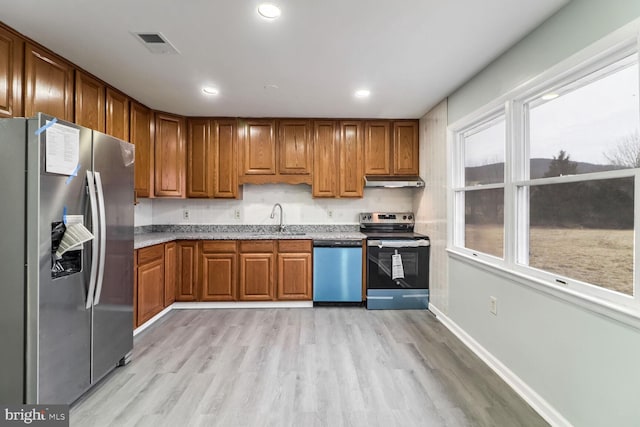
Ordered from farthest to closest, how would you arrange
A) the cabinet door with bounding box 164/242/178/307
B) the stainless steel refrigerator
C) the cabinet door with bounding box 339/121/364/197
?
the cabinet door with bounding box 339/121/364/197 → the cabinet door with bounding box 164/242/178/307 → the stainless steel refrigerator

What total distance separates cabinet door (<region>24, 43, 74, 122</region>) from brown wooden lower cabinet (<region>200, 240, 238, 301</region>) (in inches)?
73.9

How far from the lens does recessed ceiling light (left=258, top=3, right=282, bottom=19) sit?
1.75 m

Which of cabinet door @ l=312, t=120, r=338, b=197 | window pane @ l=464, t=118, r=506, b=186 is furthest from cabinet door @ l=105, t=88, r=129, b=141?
window pane @ l=464, t=118, r=506, b=186

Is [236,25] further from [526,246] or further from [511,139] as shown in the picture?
[526,246]

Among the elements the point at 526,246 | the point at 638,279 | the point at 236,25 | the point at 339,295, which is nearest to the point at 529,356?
the point at 526,246

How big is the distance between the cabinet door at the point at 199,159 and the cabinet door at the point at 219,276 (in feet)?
2.77

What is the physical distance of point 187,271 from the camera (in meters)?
3.72

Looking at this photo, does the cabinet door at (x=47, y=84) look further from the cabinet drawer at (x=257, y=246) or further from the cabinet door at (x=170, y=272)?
the cabinet drawer at (x=257, y=246)

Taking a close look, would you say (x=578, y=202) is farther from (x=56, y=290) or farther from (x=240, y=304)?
(x=240, y=304)

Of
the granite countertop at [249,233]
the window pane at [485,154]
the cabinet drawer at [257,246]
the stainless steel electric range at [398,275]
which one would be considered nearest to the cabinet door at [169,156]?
the granite countertop at [249,233]

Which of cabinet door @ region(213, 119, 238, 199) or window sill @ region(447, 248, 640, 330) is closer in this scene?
window sill @ region(447, 248, 640, 330)

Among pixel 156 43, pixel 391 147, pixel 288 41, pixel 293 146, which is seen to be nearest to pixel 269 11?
pixel 288 41

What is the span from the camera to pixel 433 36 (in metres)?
2.04

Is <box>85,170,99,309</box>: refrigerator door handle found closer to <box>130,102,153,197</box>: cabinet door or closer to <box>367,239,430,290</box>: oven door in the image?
<box>130,102,153,197</box>: cabinet door
